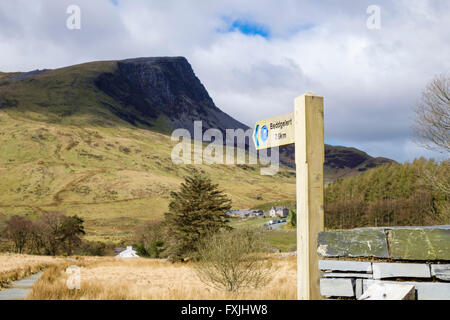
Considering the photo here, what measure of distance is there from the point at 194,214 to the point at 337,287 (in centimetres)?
→ 1817

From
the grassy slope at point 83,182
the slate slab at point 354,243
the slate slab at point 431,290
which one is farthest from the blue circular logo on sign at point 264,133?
the grassy slope at point 83,182

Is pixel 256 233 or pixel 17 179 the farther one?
pixel 17 179

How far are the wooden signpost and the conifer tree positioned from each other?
16.9 m

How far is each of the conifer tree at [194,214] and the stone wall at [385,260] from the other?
1719 centimetres

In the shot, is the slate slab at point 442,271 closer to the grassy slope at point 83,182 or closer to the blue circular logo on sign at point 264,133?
the blue circular logo on sign at point 264,133

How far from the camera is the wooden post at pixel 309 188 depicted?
4559 mm

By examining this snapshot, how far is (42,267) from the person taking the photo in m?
20.8

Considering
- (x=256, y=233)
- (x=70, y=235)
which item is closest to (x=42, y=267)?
(x=256, y=233)

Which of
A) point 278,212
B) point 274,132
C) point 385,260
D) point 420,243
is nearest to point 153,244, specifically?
point 274,132

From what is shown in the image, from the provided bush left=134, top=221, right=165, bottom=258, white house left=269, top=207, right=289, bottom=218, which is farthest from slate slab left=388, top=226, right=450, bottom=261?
white house left=269, top=207, right=289, bottom=218

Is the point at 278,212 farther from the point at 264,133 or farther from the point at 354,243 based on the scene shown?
the point at 354,243

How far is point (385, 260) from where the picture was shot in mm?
4020
